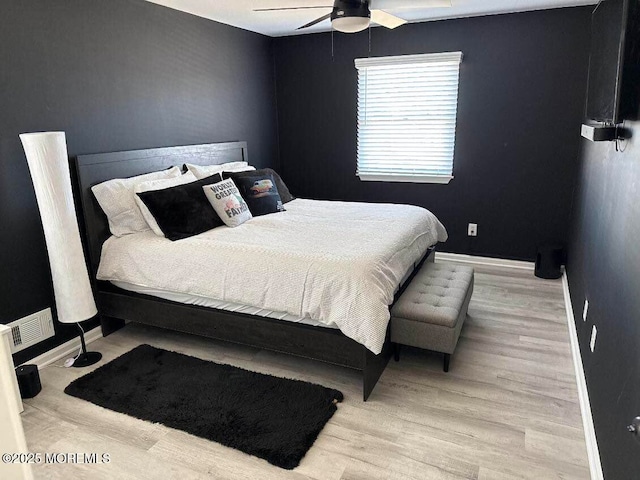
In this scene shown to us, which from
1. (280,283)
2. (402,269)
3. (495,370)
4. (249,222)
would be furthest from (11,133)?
(495,370)

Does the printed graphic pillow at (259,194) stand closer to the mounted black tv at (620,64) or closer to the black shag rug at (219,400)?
the black shag rug at (219,400)

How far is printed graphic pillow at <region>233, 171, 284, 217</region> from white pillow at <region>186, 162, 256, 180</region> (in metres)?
0.27

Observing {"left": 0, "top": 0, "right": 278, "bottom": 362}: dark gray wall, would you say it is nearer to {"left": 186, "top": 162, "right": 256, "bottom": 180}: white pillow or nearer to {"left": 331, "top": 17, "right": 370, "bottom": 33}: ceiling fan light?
→ {"left": 186, "top": 162, "right": 256, "bottom": 180}: white pillow

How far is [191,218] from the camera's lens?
325 cm

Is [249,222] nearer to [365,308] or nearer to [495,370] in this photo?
[365,308]

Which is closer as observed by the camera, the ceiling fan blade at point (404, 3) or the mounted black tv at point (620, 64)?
the mounted black tv at point (620, 64)

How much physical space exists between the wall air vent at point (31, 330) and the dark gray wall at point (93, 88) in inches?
1.8

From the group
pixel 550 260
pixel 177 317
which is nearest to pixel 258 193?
pixel 177 317

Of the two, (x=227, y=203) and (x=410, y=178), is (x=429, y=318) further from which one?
(x=410, y=178)

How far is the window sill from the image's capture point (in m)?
4.84

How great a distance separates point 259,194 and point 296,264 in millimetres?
1406

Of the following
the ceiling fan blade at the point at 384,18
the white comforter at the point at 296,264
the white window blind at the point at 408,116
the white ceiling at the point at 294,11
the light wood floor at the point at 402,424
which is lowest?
the light wood floor at the point at 402,424

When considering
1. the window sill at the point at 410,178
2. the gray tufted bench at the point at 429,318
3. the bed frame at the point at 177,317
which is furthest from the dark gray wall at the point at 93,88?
the gray tufted bench at the point at 429,318

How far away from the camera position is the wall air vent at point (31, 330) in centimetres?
282
